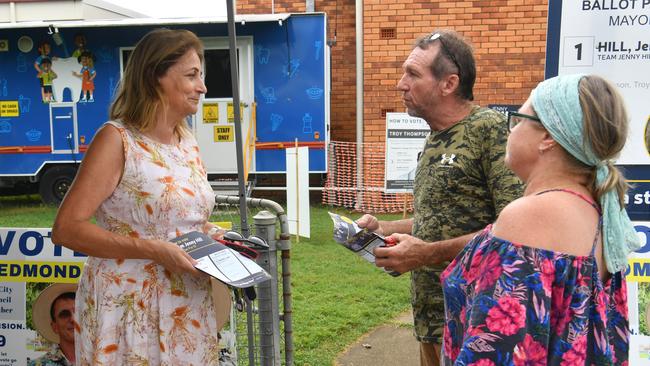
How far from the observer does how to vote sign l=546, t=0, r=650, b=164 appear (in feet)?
10.7

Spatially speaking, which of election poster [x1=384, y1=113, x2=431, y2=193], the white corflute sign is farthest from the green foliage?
election poster [x1=384, y1=113, x2=431, y2=193]

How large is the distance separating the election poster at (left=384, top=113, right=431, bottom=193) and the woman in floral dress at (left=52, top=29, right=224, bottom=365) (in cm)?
645

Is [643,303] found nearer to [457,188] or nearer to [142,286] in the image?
[457,188]

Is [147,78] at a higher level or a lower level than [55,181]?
higher

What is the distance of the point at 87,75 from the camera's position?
10219mm

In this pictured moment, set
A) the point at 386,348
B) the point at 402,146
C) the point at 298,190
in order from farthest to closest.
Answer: the point at 402,146, the point at 298,190, the point at 386,348

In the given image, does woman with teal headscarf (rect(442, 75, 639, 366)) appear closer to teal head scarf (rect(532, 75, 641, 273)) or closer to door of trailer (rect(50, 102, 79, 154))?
teal head scarf (rect(532, 75, 641, 273))

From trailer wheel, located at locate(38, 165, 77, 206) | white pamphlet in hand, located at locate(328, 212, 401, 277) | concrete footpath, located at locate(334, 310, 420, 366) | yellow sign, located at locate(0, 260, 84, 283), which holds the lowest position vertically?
concrete footpath, located at locate(334, 310, 420, 366)

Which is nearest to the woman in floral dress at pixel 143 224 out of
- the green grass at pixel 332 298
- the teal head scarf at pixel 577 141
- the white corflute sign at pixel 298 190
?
the green grass at pixel 332 298

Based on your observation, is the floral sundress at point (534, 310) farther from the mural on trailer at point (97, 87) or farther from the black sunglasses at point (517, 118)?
the mural on trailer at point (97, 87)

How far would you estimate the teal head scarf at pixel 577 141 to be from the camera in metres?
1.39

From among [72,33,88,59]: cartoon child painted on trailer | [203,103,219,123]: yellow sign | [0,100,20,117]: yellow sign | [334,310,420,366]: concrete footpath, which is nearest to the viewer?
[334,310,420,366]: concrete footpath

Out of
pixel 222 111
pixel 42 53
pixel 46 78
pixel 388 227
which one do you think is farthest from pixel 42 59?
pixel 388 227

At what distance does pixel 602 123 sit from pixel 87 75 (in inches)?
400
